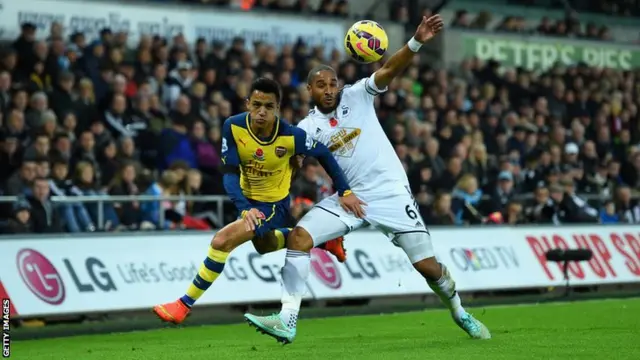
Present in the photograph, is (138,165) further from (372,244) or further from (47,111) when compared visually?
(372,244)

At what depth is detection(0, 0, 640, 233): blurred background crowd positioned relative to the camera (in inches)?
707

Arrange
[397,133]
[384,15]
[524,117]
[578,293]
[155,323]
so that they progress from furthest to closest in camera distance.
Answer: [384,15]
[524,117]
[397,133]
[578,293]
[155,323]

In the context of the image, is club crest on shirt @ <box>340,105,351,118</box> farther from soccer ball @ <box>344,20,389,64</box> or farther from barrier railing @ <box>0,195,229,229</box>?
barrier railing @ <box>0,195,229,229</box>

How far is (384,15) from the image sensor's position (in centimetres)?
2878

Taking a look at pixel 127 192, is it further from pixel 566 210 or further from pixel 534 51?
pixel 534 51

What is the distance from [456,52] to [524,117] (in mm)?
3278

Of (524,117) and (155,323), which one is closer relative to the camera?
(155,323)

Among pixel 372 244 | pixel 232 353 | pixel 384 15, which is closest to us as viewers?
pixel 232 353

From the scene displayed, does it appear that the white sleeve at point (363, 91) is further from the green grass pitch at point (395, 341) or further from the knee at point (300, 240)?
the green grass pitch at point (395, 341)

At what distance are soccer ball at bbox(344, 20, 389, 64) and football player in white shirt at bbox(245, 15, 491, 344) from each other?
22cm

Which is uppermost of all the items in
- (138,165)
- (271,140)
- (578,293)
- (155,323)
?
(271,140)

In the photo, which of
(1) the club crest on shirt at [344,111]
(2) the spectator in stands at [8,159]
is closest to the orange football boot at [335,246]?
(1) the club crest on shirt at [344,111]

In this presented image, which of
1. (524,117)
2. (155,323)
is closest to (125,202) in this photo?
(155,323)

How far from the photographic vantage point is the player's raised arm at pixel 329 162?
11.4m
